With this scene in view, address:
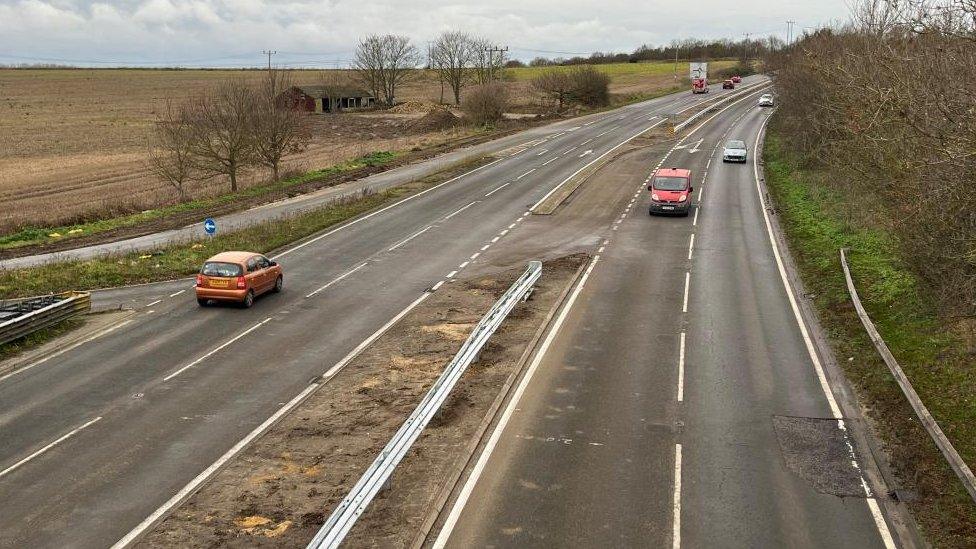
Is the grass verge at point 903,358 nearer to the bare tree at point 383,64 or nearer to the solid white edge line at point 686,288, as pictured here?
the solid white edge line at point 686,288

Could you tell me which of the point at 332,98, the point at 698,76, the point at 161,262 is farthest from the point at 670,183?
the point at 698,76

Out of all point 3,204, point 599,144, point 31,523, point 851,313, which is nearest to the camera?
point 31,523

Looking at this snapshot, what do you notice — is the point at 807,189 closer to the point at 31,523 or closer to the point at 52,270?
the point at 52,270

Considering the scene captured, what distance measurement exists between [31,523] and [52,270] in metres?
19.4

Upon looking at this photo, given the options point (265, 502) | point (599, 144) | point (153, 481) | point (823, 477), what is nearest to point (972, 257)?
point (823, 477)

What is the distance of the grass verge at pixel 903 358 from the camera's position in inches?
477

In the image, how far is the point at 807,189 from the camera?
137 ft

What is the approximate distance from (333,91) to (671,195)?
3169 inches

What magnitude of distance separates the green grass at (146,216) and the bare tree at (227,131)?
2.16 meters

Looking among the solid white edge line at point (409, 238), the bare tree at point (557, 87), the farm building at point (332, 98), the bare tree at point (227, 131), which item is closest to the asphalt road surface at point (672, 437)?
the solid white edge line at point (409, 238)

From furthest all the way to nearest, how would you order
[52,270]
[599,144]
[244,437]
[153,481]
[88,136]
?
1. [88,136]
2. [599,144]
3. [52,270]
4. [244,437]
5. [153,481]

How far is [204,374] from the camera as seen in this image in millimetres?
17875

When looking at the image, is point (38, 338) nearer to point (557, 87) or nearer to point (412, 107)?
point (557, 87)

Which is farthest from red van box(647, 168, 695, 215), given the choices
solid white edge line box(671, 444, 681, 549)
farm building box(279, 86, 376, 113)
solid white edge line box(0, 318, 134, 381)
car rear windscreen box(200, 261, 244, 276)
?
farm building box(279, 86, 376, 113)
